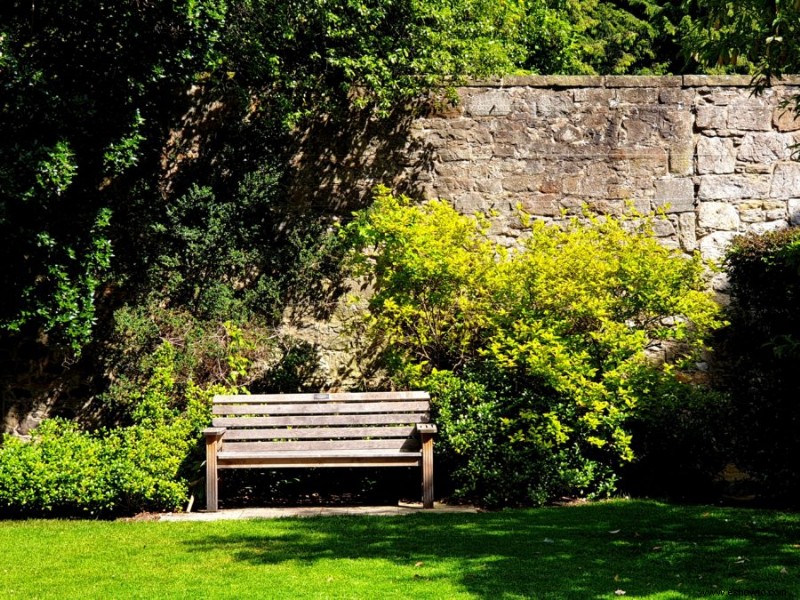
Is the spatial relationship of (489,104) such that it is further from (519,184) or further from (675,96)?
(675,96)

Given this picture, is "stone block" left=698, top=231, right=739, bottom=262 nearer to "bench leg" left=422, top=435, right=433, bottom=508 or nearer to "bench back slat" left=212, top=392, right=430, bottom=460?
"bench back slat" left=212, top=392, right=430, bottom=460

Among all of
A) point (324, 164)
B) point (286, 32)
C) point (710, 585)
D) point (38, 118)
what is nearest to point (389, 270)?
point (324, 164)

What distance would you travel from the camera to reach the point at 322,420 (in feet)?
28.8

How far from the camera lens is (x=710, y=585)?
5.50 m

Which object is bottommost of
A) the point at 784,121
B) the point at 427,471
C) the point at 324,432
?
the point at 427,471

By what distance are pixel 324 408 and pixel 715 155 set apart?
471 cm

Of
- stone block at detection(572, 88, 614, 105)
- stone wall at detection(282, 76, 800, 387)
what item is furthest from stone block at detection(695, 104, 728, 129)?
stone block at detection(572, 88, 614, 105)

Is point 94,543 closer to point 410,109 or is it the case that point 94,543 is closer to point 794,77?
point 410,109

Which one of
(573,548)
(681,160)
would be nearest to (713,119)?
(681,160)

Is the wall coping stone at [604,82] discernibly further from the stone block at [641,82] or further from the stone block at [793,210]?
the stone block at [793,210]

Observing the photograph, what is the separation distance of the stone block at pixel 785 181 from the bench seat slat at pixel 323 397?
4290 millimetres

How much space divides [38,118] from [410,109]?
353 centimetres

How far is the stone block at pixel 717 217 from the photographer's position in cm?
1023

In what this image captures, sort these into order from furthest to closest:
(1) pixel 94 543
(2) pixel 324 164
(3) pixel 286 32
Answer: (2) pixel 324 164 < (3) pixel 286 32 < (1) pixel 94 543
